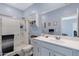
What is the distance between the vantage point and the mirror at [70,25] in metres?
1.53

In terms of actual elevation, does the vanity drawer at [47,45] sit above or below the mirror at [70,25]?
below

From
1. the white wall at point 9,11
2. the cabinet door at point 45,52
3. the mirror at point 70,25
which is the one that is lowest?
the cabinet door at point 45,52

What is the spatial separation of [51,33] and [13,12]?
0.79m

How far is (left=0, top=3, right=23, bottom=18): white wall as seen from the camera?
153 centimetres

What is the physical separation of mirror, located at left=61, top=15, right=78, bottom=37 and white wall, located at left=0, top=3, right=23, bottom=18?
786 mm

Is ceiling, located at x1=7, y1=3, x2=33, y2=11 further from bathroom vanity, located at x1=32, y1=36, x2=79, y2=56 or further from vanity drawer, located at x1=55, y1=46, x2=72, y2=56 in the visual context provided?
vanity drawer, located at x1=55, y1=46, x2=72, y2=56

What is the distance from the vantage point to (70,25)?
1.53m

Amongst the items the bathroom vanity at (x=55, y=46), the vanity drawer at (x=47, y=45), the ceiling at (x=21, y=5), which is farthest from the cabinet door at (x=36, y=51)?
the ceiling at (x=21, y=5)

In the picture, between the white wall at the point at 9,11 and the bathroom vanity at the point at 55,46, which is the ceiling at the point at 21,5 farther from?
the bathroom vanity at the point at 55,46

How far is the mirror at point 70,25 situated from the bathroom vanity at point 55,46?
115 mm

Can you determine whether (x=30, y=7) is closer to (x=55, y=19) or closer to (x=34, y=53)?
(x=55, y=19)

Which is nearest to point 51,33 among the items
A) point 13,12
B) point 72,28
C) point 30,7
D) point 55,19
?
point 55,19

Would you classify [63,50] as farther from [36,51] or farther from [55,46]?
[36,51]

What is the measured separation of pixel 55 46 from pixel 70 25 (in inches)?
17.4
